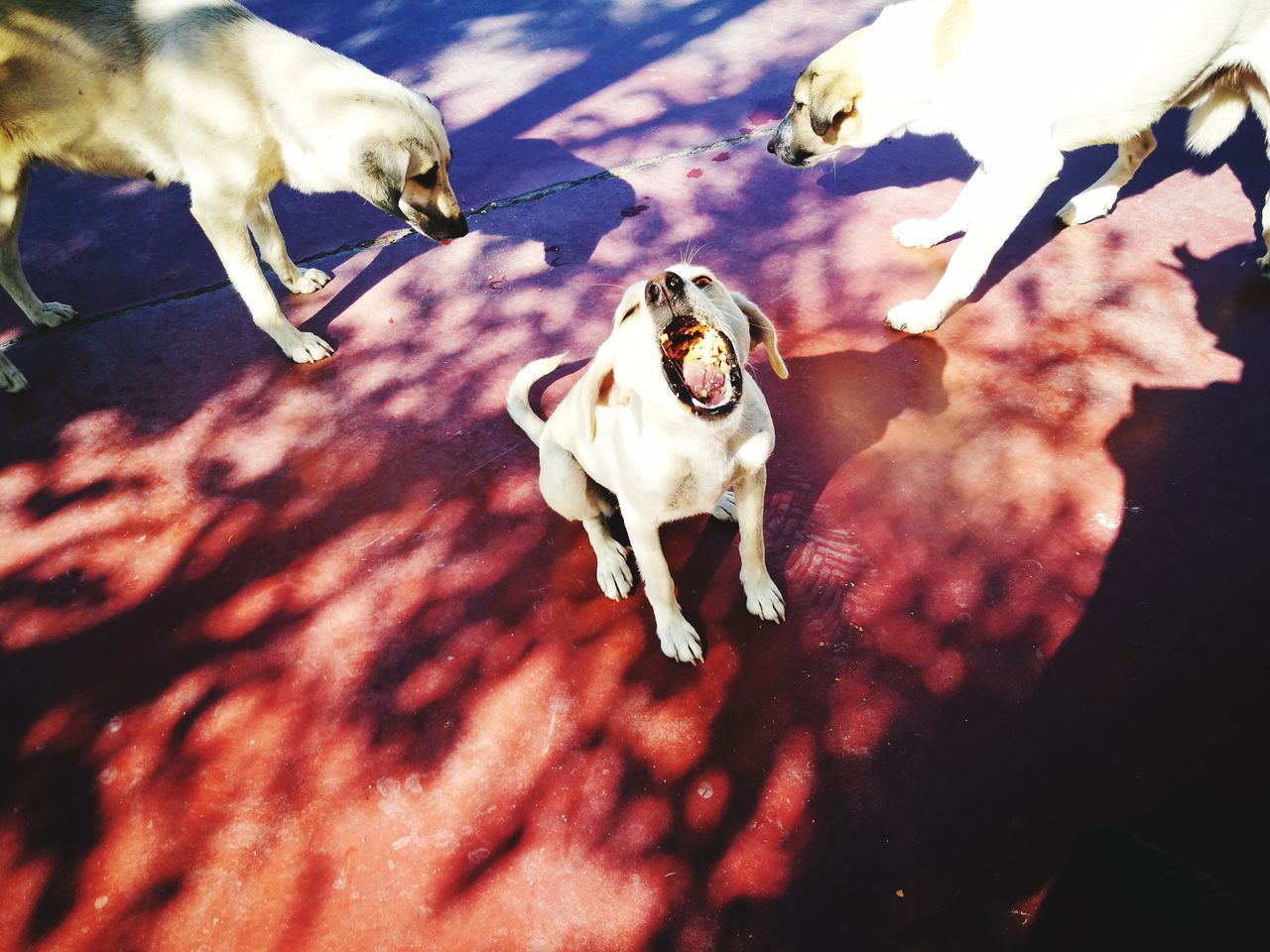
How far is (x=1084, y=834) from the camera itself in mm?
2027

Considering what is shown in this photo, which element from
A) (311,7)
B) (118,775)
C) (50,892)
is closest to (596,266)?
(118,775)

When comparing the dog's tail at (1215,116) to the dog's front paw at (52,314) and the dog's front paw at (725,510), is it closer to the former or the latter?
the dog's front paw at (725,510)

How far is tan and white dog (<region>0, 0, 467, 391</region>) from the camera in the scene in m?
3.09

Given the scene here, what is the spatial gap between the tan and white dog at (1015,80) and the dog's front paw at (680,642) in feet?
6.91

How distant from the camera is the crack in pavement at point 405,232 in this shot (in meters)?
4.29

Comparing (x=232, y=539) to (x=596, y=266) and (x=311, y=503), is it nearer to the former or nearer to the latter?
(x=311, y=503)

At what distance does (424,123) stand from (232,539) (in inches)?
82.9

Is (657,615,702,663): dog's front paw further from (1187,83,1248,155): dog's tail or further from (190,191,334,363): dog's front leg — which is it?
(1187,83,1248,155): dog's tail

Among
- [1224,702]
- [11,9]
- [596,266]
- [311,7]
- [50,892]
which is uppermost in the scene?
[11,9]

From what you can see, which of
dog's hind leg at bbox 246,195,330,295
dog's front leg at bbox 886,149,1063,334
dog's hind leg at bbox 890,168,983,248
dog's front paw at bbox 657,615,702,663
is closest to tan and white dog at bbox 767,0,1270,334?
dog's front leg at bbox 886,149,1063,334

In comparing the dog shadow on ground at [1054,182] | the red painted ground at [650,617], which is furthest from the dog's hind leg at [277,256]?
the dog shadow on ground at [1054,182]

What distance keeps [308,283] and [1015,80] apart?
13.0ft

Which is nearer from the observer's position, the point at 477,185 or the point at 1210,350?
the point at 1210,350

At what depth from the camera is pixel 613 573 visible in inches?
108
